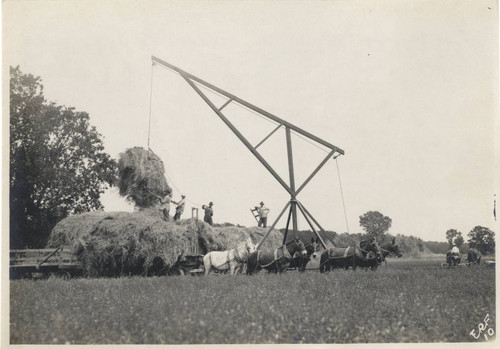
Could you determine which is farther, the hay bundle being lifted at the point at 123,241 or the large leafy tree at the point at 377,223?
the large leafy tree at the point at 377,223

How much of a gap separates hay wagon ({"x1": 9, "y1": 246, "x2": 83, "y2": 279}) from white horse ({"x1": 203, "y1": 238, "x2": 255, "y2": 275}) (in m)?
3.70

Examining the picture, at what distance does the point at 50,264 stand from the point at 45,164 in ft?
9.74

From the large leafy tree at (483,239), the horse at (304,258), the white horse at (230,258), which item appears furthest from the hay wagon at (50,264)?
the large leafy tree at (483,239)

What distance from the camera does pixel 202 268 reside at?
13.4 meters

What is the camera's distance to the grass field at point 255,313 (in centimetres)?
661

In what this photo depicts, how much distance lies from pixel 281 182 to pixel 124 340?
682 centimetres

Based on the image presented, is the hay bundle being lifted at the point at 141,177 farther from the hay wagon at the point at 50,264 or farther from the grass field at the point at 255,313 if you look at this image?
the grass field at the point at 255,313

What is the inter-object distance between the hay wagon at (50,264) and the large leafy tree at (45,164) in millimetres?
500

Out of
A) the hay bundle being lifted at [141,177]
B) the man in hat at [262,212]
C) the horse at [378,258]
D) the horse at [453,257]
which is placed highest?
the hay bundle being lifted at [141,177]

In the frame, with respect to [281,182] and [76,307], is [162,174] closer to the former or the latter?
[281,182]

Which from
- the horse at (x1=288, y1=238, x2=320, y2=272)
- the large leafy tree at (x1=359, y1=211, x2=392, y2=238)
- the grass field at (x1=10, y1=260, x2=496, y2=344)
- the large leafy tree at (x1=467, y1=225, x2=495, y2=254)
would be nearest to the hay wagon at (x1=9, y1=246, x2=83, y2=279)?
the grass field at (x1=10, y1=260, x2=496, y2=344)

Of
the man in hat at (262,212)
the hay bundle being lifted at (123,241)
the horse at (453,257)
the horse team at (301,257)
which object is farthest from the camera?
the man in hat at (262,212)

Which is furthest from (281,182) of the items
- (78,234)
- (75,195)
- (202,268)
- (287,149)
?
(75,195)

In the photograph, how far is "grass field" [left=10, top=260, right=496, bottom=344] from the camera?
6613 mm
